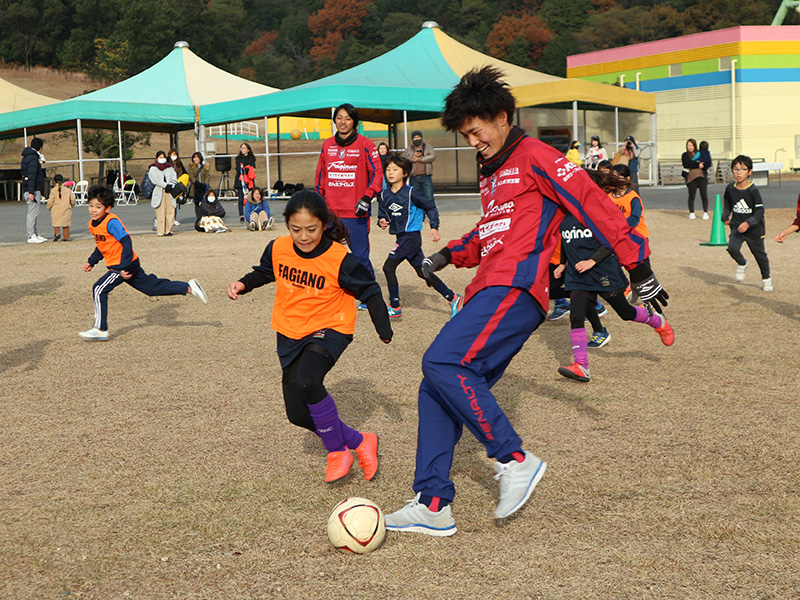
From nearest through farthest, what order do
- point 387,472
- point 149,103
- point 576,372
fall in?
1. point 387,472
2. point 576,372
3. point 149,103

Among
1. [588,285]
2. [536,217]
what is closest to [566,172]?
[536,217]

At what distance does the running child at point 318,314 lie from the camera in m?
4.20

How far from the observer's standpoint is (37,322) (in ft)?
30.1

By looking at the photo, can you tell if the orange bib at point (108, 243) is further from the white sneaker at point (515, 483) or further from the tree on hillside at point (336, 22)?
the tree on hillside at point (336, 22)

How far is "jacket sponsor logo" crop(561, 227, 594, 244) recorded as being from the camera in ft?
22.4

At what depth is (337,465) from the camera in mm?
4262

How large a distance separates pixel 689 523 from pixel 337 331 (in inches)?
75.1

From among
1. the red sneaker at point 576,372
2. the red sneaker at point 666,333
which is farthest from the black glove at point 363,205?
the red sneaker at point 666,333

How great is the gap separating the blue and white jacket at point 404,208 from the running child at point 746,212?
3723 mm

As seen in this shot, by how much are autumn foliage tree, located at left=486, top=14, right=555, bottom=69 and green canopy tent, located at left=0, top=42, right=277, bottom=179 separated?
45.6 meters

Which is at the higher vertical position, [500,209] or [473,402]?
[500,209]

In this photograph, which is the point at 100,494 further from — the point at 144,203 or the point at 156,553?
the point at 144,203

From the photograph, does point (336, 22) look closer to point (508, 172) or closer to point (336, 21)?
point (336, 21)

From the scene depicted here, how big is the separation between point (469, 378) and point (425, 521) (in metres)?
0.65
